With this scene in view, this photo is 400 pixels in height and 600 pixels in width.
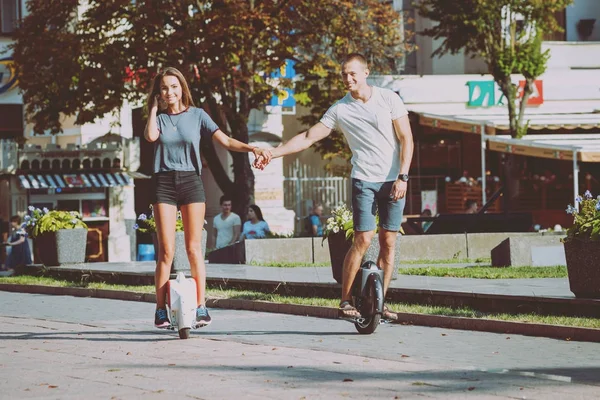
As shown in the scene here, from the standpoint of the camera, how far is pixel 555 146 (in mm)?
26703

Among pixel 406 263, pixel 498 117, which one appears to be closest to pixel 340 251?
pixel 406 263

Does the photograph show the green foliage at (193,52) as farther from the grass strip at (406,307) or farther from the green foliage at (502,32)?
the grass strip at (406,307)

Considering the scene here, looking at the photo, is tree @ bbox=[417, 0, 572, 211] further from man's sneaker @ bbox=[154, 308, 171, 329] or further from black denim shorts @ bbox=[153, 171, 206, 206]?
man's sneaker @ bbox=[154, 308, 171, 329]

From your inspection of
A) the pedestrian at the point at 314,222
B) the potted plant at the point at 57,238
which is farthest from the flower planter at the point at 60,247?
the pedestrian at the point at 314,222

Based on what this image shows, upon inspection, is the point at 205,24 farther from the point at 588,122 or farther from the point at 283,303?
the point at 283,303

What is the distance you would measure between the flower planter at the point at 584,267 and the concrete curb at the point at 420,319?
699mm

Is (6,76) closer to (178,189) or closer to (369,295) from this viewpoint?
(178,189)

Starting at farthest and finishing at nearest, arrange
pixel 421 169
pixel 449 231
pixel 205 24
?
1. pixel 421 169
2. pixel 205 24
3. pixel 449 231

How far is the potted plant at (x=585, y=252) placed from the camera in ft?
35.1

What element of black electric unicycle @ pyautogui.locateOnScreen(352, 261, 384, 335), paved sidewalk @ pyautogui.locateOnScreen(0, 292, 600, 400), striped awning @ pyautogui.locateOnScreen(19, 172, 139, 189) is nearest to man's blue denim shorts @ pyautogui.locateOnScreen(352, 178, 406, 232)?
black electric unicycle @ pyautogui.locateOnScreen(352, 261, 384, 335)

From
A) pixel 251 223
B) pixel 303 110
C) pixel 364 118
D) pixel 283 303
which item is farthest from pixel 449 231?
pixel 303 110

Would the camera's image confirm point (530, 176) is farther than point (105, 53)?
Yes

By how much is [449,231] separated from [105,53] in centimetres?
812

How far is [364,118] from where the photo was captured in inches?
396
